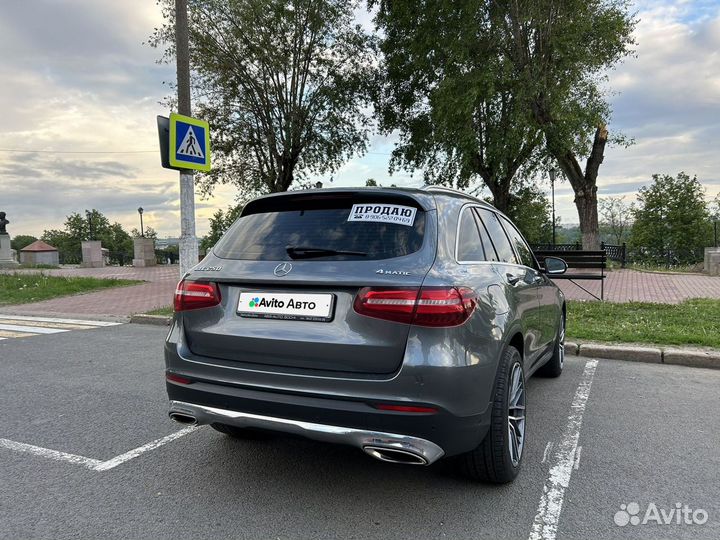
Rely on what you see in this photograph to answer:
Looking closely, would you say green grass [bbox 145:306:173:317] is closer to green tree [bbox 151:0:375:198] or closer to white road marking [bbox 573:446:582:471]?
white road marking [bbox 573:446:582:471]

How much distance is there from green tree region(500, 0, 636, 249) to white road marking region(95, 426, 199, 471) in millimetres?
14661

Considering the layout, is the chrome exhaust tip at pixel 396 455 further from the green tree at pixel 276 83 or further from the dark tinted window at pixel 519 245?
the green tree at pixel 276 83

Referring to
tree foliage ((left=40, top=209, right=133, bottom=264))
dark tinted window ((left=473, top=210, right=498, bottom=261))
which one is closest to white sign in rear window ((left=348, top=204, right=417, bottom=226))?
dark tinted window ((left=473, top=210, right=498, bottom=261))

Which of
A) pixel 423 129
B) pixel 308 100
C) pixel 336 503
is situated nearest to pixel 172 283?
pixel 308 100

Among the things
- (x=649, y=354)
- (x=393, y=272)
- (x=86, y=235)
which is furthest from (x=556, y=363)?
(x=86, y=235)

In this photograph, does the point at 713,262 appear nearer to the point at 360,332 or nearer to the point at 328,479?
the point at 328,479

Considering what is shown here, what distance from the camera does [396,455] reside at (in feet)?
7.77

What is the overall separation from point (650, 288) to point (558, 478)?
1101 centimetres

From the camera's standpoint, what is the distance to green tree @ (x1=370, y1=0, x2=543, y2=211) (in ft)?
53.8

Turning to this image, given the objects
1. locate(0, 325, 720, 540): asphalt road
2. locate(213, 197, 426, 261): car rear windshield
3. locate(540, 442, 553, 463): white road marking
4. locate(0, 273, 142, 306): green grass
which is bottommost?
locate(540, 442, 553, 463): white road marking

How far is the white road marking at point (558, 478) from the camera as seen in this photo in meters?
2.47

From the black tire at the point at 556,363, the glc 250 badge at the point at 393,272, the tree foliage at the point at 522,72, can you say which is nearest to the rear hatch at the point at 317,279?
the glc 250 badge at the point at 393,272

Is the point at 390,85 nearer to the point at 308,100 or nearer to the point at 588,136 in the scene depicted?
the point at 308,100

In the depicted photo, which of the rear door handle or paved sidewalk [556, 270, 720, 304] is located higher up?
the rear door handle
